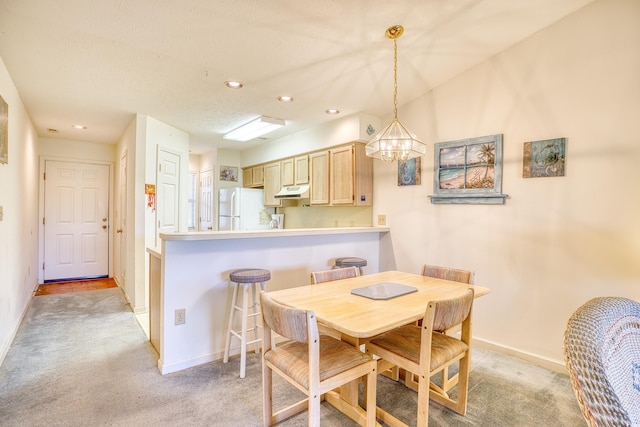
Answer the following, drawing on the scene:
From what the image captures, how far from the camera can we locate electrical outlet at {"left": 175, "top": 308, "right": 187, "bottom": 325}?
250 centimetres

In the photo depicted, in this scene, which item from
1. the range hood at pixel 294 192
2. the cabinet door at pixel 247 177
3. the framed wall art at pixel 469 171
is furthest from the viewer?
the cabinet door at pixel 247 177

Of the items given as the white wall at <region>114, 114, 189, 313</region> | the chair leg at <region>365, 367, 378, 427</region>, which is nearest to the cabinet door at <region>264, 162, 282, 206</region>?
the white wall at <region>114, 114, 189, 313</region>

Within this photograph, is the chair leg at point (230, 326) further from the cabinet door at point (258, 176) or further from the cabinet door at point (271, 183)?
the cabinet door at point (258, 176)

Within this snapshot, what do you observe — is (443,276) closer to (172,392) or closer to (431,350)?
(431,350)

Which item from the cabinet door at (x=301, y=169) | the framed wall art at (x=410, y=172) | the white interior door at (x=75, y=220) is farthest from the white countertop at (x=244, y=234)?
the white interior door at (x=75, y=220)

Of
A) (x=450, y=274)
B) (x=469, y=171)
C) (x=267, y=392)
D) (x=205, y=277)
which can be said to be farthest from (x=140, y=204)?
(x=469, y=171)

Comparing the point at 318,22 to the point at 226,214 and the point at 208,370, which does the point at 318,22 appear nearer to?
the point at 208,370

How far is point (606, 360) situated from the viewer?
61cm

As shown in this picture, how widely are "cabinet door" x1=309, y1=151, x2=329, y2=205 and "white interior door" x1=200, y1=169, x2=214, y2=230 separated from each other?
7.93 feet

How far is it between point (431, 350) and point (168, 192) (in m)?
3.82

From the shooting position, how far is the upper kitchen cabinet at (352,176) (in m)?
3.88

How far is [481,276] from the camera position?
304cm

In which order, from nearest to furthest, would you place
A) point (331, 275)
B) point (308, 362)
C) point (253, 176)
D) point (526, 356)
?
1. point (308, 362)
2. point (331, 275)
3. point (526, 356)
4. point (253, 176)

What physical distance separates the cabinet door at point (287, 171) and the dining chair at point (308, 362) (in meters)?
3.28
